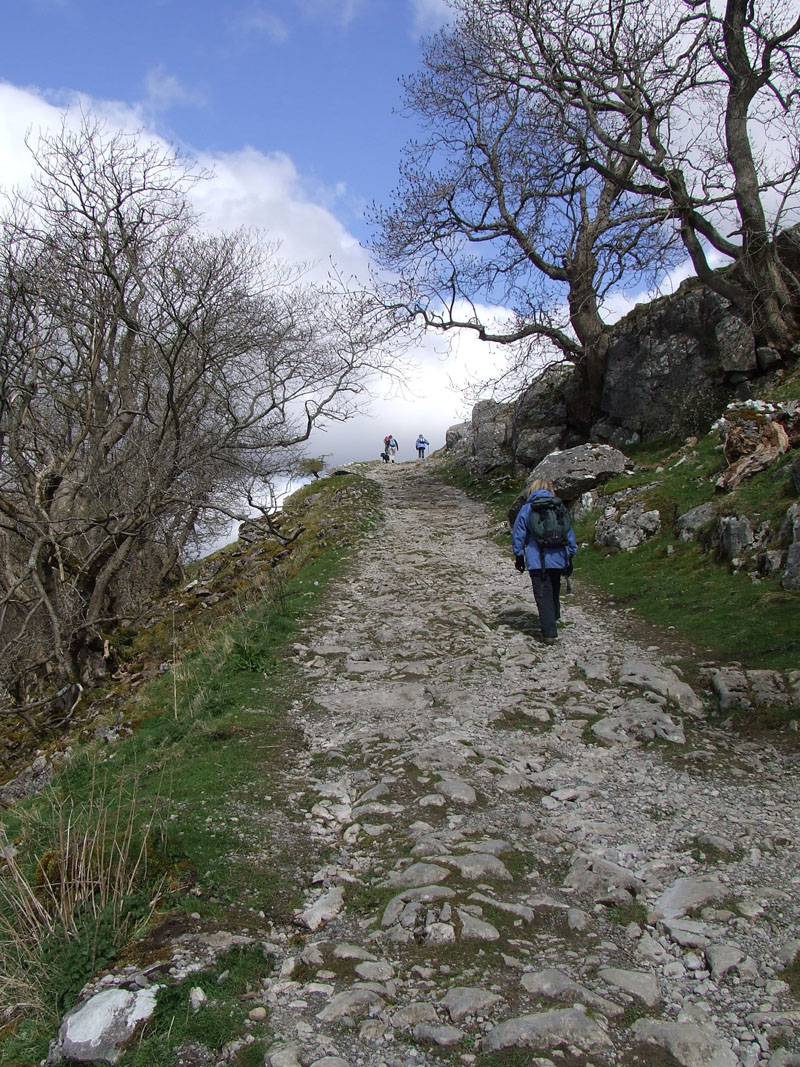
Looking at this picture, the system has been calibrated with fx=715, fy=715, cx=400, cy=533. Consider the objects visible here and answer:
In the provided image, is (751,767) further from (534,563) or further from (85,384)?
(85,384)

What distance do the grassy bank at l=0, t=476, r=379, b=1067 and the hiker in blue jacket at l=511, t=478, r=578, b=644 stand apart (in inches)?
134

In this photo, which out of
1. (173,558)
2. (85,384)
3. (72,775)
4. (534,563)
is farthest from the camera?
(173,558)

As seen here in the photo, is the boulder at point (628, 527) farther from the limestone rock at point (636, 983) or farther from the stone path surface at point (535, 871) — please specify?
the limestone rock at point (636, 983)

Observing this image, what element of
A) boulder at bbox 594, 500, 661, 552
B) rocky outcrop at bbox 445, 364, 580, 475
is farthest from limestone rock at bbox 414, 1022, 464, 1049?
rocky outcrop at bbox 445, 364, 580, 475

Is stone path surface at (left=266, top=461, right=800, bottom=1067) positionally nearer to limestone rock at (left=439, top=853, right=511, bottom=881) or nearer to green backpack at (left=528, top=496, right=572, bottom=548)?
limestone rock at (left=439, top=853, right=511, bottom=881)

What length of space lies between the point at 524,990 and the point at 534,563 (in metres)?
6.46

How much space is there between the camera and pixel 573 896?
14.1 feet

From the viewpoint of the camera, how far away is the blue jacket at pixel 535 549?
9.45 meters

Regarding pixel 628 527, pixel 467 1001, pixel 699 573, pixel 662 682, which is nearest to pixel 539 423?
pixel 628 527

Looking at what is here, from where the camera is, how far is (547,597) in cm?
951

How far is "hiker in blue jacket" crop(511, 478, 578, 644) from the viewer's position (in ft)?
31.0

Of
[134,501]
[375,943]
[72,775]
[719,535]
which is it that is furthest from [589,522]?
[375,943]

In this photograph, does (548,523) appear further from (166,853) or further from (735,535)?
(166,853)

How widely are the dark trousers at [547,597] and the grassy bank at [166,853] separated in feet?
11.1
